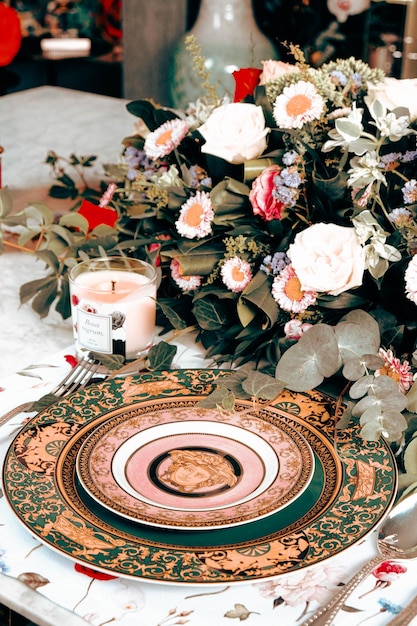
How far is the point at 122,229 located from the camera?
3.62ft

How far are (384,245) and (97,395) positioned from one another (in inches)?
12.6

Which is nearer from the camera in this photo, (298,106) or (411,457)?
(411,457)

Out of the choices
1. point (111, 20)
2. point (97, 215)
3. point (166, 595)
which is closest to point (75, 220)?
point (97, 215)

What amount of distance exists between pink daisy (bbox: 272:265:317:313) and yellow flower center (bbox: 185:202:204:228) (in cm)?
12

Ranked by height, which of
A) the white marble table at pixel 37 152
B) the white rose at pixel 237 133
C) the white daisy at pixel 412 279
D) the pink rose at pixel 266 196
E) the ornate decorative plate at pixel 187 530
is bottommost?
the white marble table at pixel 37 152

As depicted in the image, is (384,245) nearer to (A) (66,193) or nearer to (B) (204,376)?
(B) (204,376)

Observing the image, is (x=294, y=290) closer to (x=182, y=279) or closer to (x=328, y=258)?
(x=328, y=258)

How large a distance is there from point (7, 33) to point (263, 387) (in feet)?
2.95

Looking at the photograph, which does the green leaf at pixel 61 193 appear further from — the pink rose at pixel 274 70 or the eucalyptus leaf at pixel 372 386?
the eucalyptus leaf at pixel 372 386

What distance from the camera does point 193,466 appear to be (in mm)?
733

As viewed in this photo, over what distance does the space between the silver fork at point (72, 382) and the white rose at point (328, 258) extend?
0.81 feet

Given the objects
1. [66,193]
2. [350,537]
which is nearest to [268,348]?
[350,537]

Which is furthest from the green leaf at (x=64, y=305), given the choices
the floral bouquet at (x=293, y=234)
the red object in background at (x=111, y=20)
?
the red object in background at (x=111, y=20)

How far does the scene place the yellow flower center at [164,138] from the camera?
1034 mm
